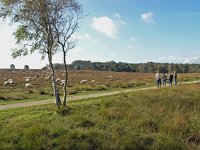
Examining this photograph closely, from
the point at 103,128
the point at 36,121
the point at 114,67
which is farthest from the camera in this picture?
the point at 114,67

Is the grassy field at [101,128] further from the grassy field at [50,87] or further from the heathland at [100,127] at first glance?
the grassy field at [50,87]

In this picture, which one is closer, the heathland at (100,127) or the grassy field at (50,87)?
the heathland at (100,127)

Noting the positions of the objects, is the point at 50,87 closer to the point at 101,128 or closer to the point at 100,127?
the point at 100,127

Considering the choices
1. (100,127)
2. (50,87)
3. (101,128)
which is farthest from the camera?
(50,87)

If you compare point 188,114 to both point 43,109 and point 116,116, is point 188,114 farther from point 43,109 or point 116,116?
point 43,109

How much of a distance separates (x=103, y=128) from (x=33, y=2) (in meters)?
8.85

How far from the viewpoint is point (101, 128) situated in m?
14.9

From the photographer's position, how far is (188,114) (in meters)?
18.0

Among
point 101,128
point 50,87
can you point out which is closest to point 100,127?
point 101,128

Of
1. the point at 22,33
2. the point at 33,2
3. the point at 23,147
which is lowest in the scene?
the point at 23,147

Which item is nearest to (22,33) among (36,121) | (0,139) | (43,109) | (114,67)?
(43,109)

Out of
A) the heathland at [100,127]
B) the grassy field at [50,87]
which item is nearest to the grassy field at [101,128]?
the heathland at [100,127]

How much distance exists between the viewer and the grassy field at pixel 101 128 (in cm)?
1285

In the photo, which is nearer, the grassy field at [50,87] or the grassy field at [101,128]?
the grassy field at [101,128]
